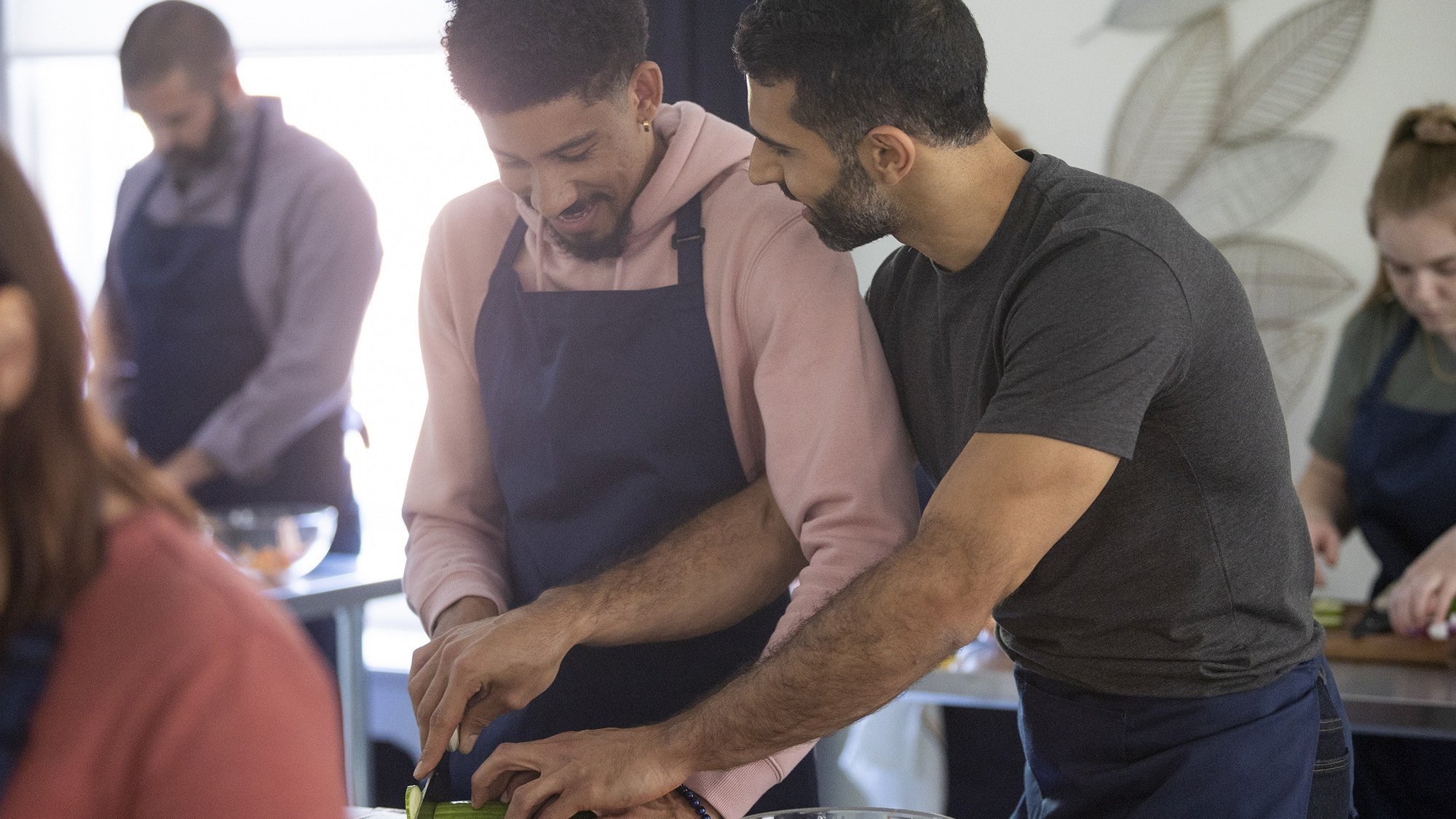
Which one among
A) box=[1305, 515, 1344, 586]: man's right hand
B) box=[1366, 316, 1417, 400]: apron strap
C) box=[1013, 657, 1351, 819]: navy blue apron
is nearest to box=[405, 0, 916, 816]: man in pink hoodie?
box=[1013, 657, 1351, 819]: navy blue apron

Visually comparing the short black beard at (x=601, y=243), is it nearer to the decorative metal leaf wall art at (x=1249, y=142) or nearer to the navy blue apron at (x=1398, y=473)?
the navy blue apron at (x=1398, y=473)

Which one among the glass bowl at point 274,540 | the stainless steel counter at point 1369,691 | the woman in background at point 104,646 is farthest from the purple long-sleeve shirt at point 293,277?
the woman in background at point 104,646

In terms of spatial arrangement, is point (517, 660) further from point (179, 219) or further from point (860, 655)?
Answer: point (179, 219)

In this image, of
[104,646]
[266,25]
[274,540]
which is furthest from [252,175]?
[104,646]

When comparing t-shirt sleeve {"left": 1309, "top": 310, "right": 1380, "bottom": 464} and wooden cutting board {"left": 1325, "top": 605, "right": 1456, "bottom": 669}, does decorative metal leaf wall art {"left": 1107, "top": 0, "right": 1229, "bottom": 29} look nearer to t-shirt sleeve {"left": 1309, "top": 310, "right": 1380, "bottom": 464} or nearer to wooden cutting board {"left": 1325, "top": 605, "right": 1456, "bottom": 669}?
t-shirt sleeve {"left": 1309, "top": 310, "right": 1380, "bottom": 464}

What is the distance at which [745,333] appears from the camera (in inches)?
48.4

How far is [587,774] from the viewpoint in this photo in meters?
1.01

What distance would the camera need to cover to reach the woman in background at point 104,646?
55 centimetres

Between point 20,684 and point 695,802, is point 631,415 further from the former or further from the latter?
point 20,684

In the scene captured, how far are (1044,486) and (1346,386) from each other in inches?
65.1

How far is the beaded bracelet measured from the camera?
1053 millimetres

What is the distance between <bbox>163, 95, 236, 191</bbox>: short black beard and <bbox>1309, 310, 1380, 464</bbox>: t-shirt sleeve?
7.43 feet

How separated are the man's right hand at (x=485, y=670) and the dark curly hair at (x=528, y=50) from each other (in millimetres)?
463

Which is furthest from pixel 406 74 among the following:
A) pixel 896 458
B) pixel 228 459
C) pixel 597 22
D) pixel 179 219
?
pixel 896 458
